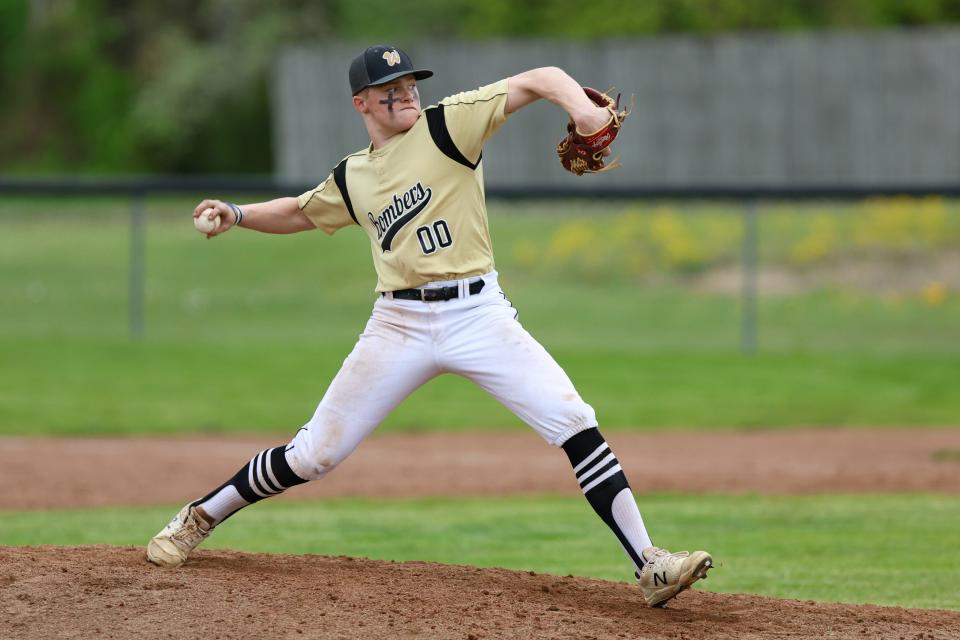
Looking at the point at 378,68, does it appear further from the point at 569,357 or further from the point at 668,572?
the point at 569,357

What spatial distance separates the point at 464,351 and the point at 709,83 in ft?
76.3

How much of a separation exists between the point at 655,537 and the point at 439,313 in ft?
10.5

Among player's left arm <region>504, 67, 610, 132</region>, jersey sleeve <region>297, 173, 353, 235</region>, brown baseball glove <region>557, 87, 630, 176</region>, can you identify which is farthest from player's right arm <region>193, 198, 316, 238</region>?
brown baseball glove <region>557, 87, 630, 176</region>

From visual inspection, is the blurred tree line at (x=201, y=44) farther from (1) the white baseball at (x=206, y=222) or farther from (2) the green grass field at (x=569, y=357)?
(1) the white baseball at (x=206, y=222)

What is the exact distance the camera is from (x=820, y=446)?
39.8ft

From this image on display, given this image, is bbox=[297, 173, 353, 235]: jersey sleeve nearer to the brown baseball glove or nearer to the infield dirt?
the brown baseball glove

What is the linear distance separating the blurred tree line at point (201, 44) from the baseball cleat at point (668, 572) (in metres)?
25.0

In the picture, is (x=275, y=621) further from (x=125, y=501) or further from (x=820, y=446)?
(x=820, y=446)

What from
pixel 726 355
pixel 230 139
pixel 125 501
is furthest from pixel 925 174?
pixel 125 501

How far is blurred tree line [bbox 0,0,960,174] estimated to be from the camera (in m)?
32.4

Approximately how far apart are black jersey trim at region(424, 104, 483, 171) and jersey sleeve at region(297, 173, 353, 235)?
0.59 m

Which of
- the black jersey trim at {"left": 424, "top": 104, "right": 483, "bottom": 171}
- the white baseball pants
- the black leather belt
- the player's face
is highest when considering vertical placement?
the player's face

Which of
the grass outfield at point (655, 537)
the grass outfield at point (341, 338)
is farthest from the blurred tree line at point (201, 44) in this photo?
the grass outfield at point (655, 537)

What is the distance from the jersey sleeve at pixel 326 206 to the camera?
18.8ft
